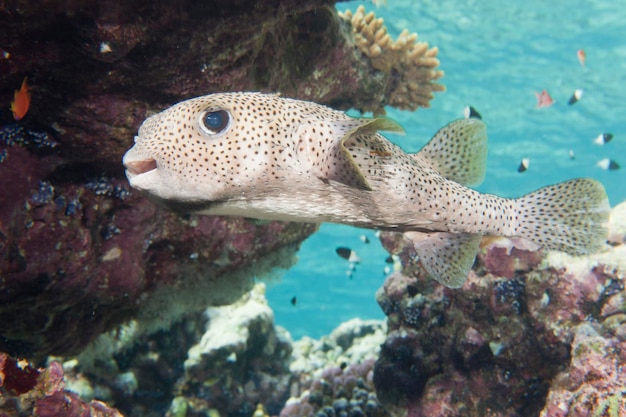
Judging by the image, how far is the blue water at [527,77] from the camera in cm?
1916

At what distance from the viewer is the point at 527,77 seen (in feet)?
77.5

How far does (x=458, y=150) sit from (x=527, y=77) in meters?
24.3

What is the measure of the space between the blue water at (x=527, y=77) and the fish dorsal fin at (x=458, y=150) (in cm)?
1292

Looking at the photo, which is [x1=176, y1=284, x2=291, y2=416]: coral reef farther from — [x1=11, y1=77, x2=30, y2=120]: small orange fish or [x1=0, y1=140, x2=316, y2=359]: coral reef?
[x1=11, y1=77, x2=30, y2=120]: small orange fish

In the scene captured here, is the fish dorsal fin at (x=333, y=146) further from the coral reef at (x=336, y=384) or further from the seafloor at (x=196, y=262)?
the coral reef at (x=336, y=384)

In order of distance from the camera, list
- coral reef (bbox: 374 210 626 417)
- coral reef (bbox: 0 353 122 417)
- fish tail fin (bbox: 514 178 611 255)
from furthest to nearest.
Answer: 1. coral reef (bbox: 374 210 626 417)
2. fish tail fin (bbox: 514 178 611 255)
3. coral reef (bbox: 0 353 122 417)

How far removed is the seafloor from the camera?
10.6ft

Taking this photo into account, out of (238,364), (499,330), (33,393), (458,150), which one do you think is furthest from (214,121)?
(238,364)

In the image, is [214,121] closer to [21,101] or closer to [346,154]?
[346,154]

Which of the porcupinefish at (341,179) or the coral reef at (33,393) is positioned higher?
the porcupinefish at (341,179)

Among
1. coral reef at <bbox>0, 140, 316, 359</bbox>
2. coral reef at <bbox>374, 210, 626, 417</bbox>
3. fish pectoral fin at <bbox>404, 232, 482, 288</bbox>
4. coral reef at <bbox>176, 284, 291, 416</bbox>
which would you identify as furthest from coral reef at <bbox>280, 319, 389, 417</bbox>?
fish pectoral fin at <bbox>404, 232, 482, 288</bbox>

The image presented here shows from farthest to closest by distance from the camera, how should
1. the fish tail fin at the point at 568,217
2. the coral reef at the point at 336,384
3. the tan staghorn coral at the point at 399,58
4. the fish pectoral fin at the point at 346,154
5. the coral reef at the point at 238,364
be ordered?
the coral reef at the point at 238,364 → the coral reef at the point at 336,384 → the tan staghorn coral at the point at 399,58 → the fish tail fin at the point at 568,217 → the fish pectoral fin at the point at 346,154

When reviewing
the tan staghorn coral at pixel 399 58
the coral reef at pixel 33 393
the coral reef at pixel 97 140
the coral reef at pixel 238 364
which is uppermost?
the tan staghorn coral at pixel 399 58

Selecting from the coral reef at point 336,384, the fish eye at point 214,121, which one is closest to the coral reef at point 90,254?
the fish eye at point 214,121
